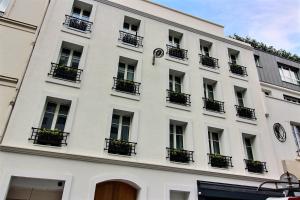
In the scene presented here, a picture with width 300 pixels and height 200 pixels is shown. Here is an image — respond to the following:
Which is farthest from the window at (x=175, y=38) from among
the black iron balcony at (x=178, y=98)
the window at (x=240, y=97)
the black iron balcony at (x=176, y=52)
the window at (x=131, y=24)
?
the window at (x=240, y=97)

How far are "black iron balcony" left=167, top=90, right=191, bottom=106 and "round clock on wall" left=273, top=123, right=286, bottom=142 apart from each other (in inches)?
218

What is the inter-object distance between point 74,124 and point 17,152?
2.05m

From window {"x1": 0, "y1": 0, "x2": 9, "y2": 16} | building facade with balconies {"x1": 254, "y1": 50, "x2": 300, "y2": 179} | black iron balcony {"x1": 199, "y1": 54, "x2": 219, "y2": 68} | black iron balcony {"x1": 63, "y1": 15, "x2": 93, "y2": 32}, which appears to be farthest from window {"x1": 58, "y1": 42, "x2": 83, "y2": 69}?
building facade with balconies {"x1": 254, "y1": 50, "x2": 300, "y2": 179}

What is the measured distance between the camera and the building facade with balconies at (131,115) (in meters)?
8.28

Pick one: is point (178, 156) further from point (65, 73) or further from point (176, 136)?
point (65, 73)

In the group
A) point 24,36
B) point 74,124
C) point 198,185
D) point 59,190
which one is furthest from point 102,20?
point 198,185

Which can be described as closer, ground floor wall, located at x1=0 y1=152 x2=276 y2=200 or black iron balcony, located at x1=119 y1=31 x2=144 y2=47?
ground floor wall, located at x1=0 y1=152 x2=276 y2=200

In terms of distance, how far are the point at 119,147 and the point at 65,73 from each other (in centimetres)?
374

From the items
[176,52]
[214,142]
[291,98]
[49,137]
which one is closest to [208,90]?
[176,52]

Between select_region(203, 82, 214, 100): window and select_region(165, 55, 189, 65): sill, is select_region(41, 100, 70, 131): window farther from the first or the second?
select_region(203, 82, 214, 100): window

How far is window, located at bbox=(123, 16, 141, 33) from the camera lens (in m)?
12.9

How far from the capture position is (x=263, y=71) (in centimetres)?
1616

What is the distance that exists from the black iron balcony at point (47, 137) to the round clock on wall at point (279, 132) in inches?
432

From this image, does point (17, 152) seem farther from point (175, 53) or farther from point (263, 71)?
point (263, 71)
